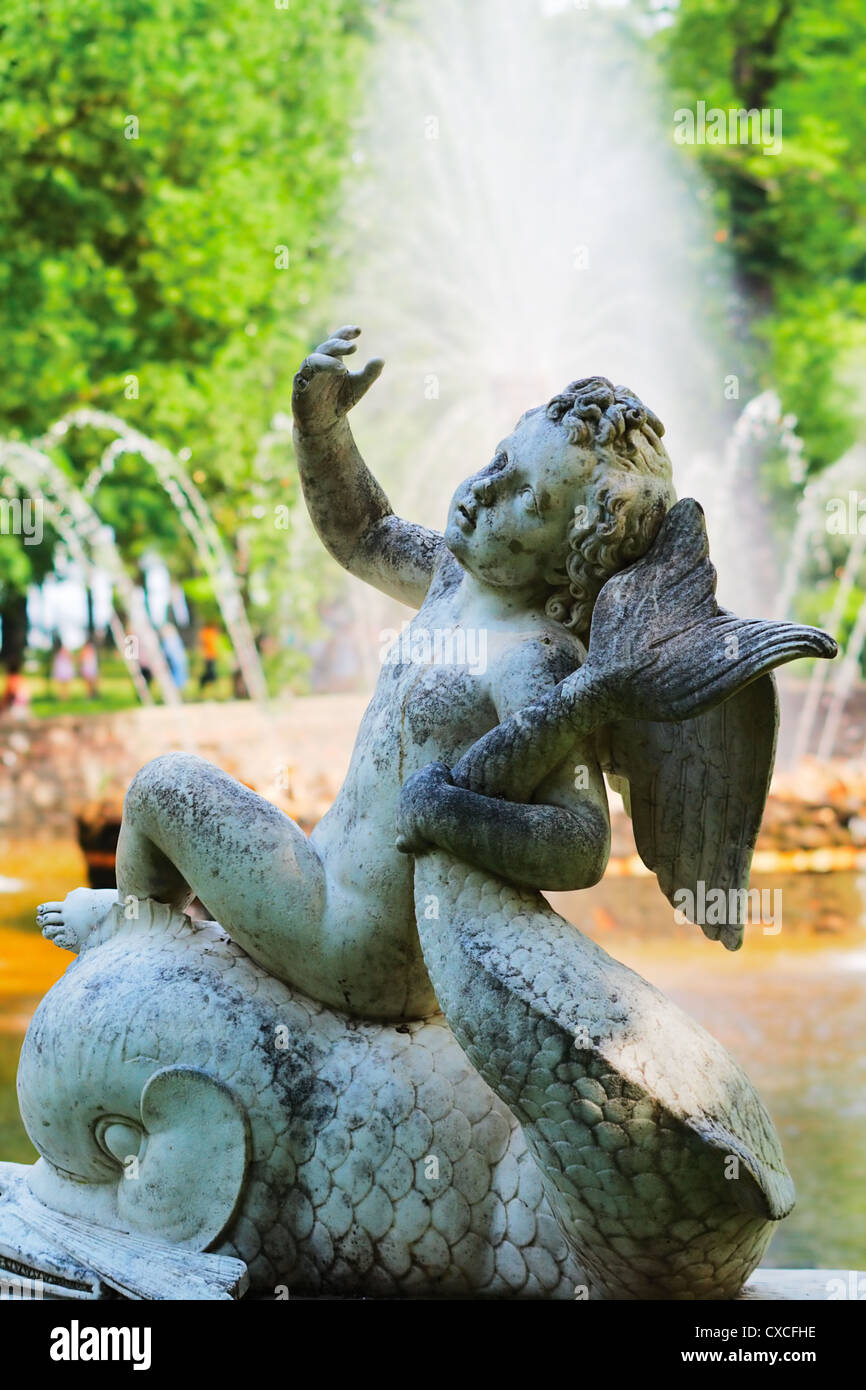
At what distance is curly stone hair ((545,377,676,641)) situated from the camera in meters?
2.72

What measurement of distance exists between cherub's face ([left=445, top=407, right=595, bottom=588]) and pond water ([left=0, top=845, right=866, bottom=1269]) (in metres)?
2.78

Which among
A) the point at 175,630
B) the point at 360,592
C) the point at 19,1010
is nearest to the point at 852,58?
the point at 360,592

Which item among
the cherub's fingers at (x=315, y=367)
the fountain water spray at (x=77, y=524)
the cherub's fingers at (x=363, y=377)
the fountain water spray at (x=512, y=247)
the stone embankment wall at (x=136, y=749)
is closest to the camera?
the cherub's fingers at (x=315, y=367)

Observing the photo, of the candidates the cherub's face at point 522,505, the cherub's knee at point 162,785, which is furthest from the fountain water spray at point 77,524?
the cherub's face at point 522,505

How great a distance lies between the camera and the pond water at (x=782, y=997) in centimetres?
529

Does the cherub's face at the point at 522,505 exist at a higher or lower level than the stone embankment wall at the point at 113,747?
higher

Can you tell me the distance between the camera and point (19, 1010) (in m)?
7.29

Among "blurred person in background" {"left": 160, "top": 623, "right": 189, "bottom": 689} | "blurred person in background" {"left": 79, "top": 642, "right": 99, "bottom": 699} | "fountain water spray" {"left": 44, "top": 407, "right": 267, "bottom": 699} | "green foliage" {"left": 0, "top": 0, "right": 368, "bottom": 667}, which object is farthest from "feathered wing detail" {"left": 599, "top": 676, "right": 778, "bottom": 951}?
"blurred person in background" {"left": 79, "top": 642, "right": 99, "bottom": 699}

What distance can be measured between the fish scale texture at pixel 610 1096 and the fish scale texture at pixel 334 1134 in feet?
0.64

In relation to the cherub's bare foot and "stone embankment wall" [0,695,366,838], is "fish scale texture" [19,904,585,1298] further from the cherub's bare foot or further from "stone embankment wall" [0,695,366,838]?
"stone embankment wall" [0,695,366,838]

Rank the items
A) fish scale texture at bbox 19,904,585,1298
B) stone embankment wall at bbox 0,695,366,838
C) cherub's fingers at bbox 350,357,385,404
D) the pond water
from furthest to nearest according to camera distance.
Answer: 1. stone embankment wall at bbox 0,695,366,838
2. the pond water
3. cherub's fingers at bbox 350,357,385,404
4. fish scale texture at bbox 19,904,585,1298

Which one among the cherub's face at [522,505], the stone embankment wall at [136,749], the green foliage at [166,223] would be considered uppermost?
the green foliage at [166,223]

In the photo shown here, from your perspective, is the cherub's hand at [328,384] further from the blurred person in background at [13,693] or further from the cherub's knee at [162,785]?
the blurred person in background at [13,693]

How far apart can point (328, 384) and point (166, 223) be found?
12.3m
